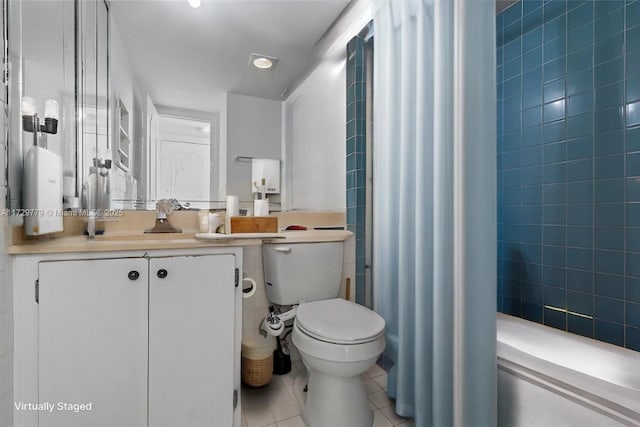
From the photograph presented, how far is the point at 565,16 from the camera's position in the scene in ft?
5.06

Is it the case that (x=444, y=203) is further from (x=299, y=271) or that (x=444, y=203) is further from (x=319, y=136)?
(x=319, y=136)

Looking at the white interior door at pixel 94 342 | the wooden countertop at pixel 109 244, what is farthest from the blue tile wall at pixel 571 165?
the white interior door at pixel 94 342

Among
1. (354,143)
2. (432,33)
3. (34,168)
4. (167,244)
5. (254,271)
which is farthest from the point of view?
(354,143)

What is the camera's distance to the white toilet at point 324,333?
1.12 metres

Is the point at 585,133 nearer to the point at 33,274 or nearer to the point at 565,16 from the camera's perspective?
the point at 565,16

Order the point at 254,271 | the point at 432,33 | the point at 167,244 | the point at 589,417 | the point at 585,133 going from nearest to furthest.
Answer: the point at 589,417 < the point at 167,244 < the point at 432,33 < the point at 585,133 < the point at 254,271

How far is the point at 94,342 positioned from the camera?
984 mm

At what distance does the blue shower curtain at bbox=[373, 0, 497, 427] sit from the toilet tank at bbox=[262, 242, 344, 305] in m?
0.43

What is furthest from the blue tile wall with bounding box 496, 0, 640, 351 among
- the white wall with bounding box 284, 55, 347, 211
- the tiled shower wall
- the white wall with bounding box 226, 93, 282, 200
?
the white wall with bounding box 226, 93, 282, 200

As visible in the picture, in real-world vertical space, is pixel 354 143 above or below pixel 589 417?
above

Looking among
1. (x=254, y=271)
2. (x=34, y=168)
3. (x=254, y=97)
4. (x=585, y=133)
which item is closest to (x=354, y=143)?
(x=254, y=97)

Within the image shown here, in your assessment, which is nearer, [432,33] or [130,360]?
[130,360]

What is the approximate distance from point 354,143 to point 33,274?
156 cm

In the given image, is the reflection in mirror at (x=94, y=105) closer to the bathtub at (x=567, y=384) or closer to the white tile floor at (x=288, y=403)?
the white tile floor at (x=288, y=403)
